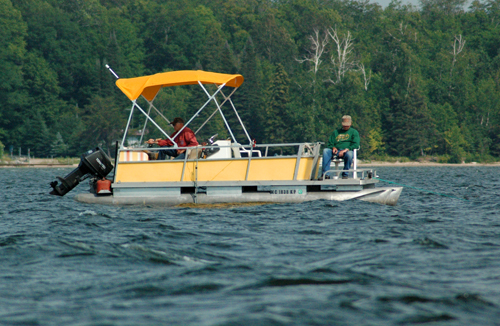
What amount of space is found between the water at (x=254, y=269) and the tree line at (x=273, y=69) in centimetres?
6296

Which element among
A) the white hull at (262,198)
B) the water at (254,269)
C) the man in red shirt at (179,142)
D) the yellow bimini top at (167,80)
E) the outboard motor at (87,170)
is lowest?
the water at (254,269)

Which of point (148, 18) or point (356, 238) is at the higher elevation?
point (148, 18)

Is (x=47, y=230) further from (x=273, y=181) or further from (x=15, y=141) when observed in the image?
(x=15, y=141)

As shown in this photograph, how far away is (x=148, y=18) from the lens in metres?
117

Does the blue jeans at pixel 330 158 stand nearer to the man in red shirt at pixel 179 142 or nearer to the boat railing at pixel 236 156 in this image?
the boat railing at pixel 236 156

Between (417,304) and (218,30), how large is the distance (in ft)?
368

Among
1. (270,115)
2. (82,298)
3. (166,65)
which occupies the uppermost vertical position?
(166,65)

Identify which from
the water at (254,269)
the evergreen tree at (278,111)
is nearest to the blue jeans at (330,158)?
the water at (254,269)

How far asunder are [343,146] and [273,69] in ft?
294

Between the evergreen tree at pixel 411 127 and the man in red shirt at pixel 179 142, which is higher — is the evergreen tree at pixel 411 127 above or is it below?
above

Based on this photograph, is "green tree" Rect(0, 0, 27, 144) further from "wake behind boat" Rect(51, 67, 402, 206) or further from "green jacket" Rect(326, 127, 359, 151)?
"green jacket" Rect(326, 127, 359, 151)

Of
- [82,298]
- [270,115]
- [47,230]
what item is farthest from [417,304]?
[270,115]

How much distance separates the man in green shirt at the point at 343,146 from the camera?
13695mm

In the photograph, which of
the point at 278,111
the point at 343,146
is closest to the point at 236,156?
the point at 343,146
